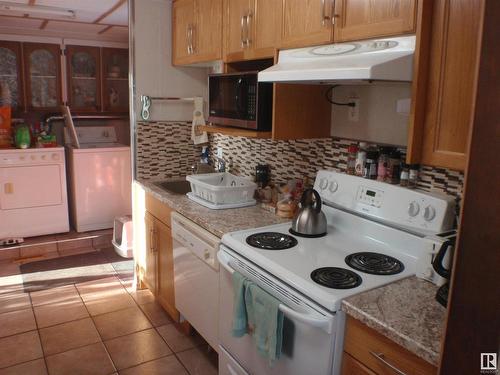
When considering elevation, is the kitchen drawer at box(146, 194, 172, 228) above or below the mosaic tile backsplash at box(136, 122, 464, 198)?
below

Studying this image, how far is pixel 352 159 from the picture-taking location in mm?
2059

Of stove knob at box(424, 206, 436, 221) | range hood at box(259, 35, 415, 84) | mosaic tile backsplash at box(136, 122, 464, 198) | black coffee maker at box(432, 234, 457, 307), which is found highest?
range hood at box(259, 35, 415, 84)

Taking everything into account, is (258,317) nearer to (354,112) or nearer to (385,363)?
(385,363)

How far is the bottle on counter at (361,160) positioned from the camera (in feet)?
6.48

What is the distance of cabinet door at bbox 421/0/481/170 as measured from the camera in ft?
4.30

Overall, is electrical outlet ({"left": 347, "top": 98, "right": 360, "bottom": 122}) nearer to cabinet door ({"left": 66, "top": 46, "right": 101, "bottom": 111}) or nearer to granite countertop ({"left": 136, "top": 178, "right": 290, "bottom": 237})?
granite countertop ({"left": 136, "top": 178, "right": 290, "bottom": 237})

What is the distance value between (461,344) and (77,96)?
468 centimetres

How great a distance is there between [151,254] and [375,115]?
1.74 metres

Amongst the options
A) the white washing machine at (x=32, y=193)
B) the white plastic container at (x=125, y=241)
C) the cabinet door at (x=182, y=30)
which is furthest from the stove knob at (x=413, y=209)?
the white washing machine at (x=32, y=193)

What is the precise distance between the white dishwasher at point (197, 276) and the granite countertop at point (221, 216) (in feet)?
0.14

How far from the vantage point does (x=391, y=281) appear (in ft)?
4.82

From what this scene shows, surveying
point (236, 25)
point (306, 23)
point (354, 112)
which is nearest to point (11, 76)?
point (236, 25)

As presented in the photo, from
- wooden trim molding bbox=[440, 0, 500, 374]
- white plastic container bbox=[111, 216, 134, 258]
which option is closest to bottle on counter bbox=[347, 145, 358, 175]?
wooden trim molding bbox=[440, 0, 500, 374]

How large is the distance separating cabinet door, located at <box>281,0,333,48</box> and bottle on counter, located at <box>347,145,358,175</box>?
523 mm
